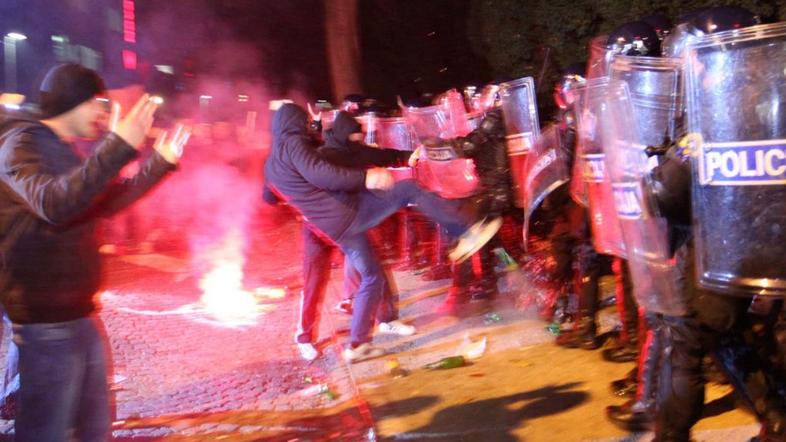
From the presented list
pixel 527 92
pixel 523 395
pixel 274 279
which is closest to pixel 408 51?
pixel 274 279

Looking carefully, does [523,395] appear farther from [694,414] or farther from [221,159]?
[221,159]

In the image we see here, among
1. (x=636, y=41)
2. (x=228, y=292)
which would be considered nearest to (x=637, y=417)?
(x=636, y=41)

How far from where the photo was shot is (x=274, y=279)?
31.0 ft

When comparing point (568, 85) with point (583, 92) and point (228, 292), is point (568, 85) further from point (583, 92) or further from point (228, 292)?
point (228, 292)

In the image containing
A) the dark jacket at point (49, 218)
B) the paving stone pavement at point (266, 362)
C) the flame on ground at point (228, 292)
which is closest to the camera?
the dark jacket at point (49, 218)

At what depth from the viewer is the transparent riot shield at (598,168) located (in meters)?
3.51

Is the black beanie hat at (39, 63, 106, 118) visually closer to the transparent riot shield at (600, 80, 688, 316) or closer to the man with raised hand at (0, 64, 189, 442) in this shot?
the man with raised hand at (0, 64, 189, 442)

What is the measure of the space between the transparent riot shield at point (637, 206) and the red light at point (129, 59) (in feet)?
72.3

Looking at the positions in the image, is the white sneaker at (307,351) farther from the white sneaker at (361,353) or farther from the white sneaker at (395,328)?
the white sneaker at (395,328)

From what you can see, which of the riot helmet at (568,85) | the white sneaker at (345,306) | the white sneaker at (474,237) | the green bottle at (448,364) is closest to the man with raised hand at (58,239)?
the green bottle at (448,364)

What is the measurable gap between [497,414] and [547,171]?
6.28ft

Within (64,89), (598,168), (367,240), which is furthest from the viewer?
(367,240)

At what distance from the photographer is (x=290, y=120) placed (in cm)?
555

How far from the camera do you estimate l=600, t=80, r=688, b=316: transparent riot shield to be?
10.7 ft
